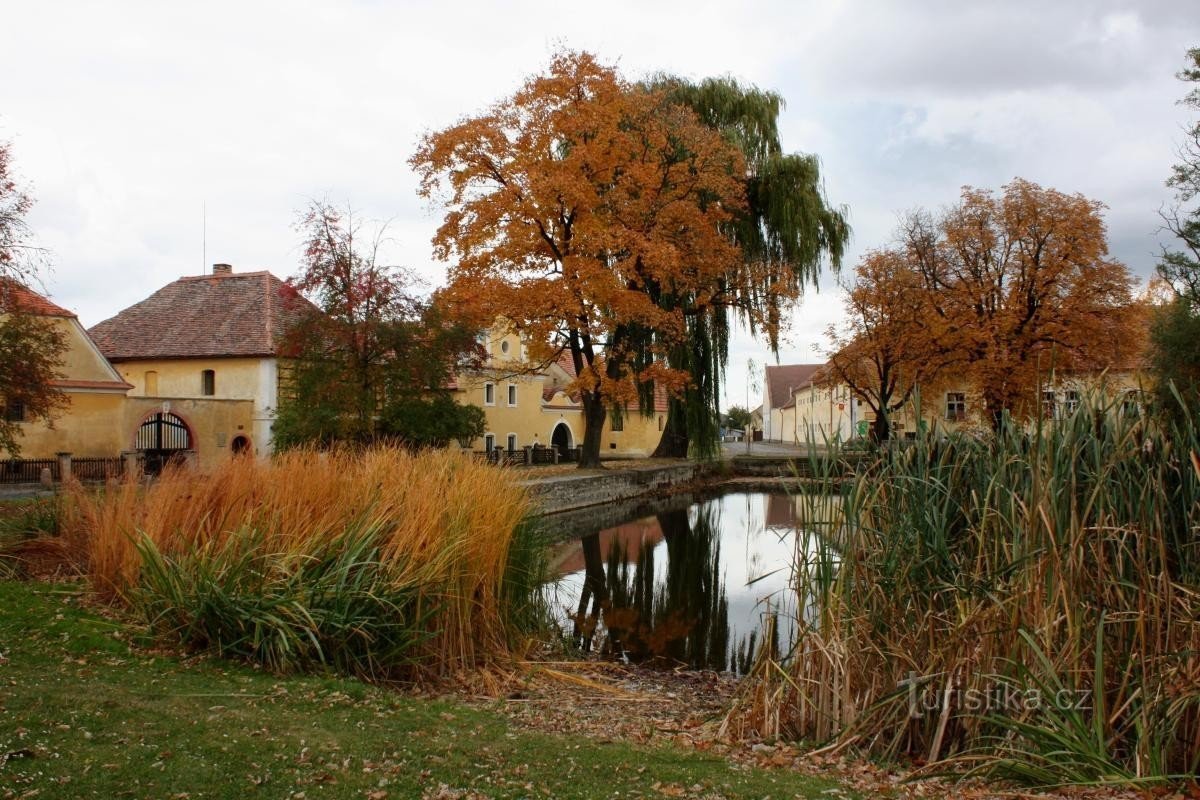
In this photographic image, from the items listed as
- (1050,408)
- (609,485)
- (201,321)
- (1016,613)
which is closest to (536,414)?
(201,321)

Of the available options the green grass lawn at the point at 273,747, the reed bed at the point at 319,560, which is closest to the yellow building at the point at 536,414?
the reed bed at the point at 319,560

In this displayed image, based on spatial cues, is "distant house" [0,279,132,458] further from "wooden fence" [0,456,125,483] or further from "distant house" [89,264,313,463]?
"wooden fence" [0,456,125,483]

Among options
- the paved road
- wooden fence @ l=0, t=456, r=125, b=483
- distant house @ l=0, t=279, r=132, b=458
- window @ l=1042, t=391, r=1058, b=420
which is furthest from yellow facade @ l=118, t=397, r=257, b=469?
window @ l=1042, t=391, r=1058, b=420

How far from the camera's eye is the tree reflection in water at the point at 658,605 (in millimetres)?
10867

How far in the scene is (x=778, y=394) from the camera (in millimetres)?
89750

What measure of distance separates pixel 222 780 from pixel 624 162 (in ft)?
80.2

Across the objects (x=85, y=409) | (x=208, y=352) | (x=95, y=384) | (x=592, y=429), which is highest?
(x=208, y=352)

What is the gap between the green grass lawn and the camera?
430cm

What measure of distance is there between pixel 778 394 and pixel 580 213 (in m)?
65.8

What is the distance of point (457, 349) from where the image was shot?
896 inches

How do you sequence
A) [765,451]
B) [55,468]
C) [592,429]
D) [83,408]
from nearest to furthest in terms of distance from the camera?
1. [55,468]
2. [83,408]
3. [592,429]
4. [765,451]

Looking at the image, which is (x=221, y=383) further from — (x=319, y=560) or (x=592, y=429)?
(x=319, y=560)

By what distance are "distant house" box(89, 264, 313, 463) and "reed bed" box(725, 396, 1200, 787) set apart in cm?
2699

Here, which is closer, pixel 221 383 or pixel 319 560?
pixel 319 560
